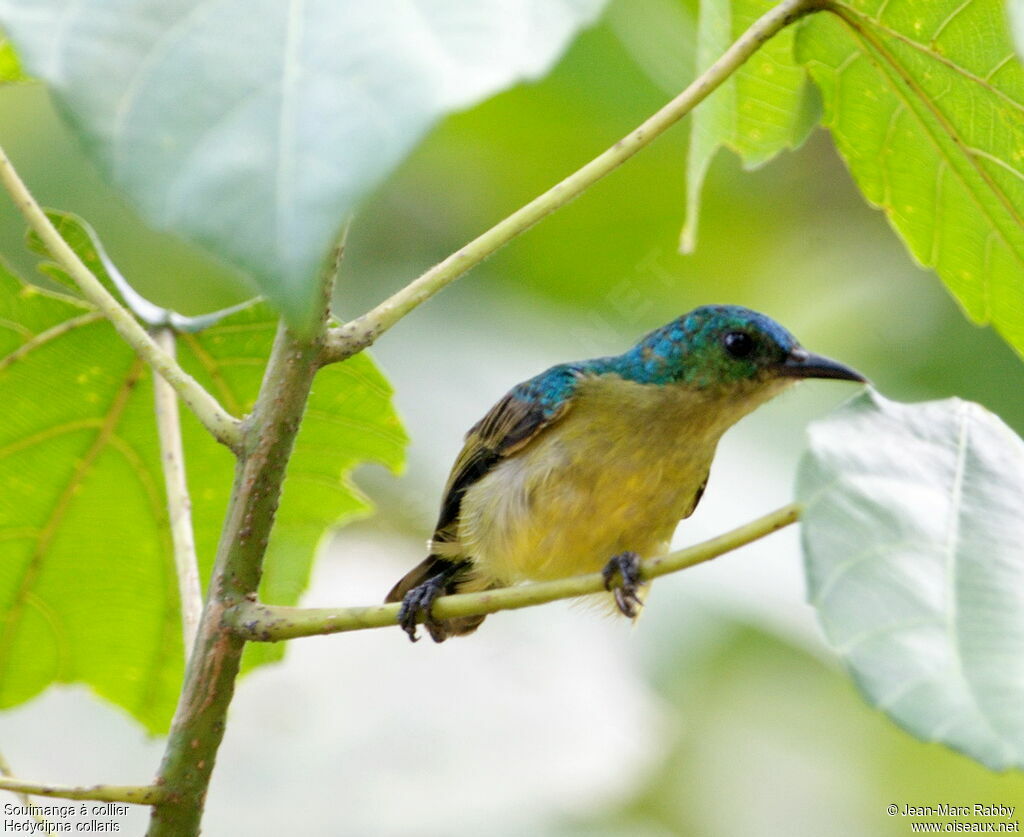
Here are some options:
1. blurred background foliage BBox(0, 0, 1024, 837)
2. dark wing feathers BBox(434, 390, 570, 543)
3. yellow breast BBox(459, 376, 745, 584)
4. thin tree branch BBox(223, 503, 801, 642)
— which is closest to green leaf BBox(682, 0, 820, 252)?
yellow breast BBox(459, 376, 745, 584)

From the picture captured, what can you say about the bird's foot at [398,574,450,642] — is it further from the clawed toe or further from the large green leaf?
the large green leaf

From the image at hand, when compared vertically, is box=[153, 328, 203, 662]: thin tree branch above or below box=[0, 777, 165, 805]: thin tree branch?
above

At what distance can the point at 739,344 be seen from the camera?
3.00 meters

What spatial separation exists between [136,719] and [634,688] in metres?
1.97

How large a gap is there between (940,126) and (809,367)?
0.80 metres

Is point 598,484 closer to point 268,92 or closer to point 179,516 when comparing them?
point 179,516

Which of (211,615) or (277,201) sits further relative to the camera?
(211,615)

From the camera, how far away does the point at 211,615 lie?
5.90 ft

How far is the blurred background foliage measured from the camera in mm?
4230

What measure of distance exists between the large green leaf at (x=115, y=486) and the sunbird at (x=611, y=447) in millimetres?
371

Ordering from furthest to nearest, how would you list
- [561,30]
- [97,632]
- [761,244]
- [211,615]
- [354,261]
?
[761,244], [354,261], [97,632], [211,615], [561,30]

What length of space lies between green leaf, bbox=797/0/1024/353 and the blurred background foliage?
144cm

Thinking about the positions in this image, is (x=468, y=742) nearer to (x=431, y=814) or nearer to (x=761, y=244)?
(x=431, y=814)

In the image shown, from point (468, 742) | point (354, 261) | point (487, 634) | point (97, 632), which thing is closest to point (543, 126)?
point (354, 261)
